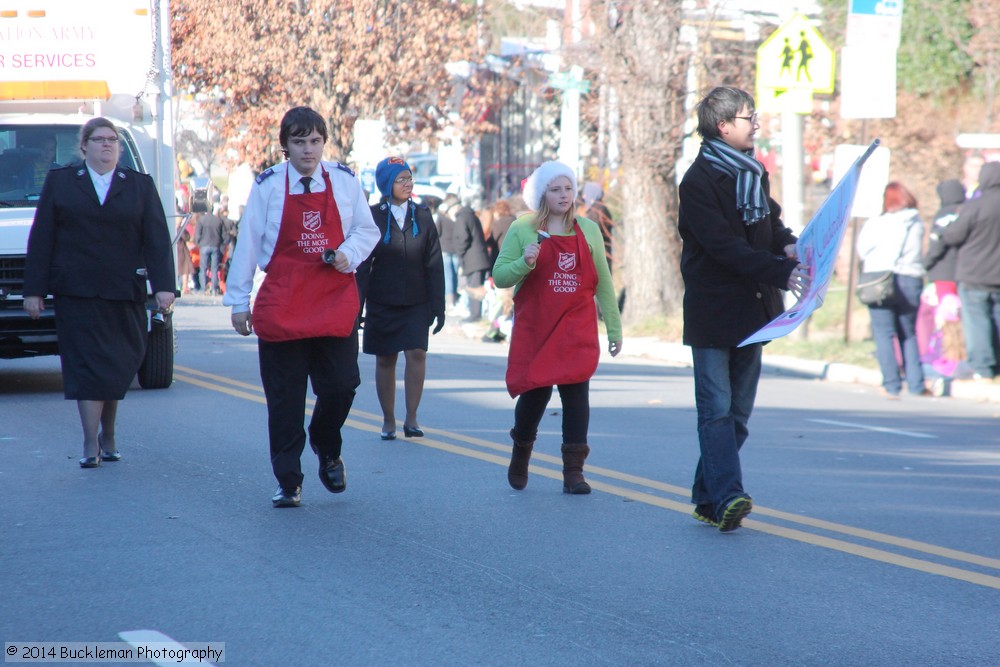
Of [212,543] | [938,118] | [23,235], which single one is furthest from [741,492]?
[938,118]

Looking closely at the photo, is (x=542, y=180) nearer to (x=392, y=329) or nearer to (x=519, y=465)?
(x=519, y=465)

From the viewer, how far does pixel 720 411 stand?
6617 mm

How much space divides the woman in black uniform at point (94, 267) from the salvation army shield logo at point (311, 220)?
5.31 ft

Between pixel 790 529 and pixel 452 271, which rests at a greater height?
pixel 452 271

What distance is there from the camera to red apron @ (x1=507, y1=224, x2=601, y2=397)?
24.5 ft

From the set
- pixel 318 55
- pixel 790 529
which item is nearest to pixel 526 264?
pixel 790 529

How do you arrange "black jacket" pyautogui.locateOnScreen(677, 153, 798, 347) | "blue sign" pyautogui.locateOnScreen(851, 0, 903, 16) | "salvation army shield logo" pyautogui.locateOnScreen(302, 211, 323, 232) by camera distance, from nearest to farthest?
"black jacket" pyautogui.locateOnScreen(677, 153, 798, 347), "salvation army shield logo" pyautogui.locateOnScreen(302, 211, 323, 232), "blue sign" pyautogui.locateOnScreen(851, 0, 903, 16)

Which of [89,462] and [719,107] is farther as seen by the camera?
[89,462]

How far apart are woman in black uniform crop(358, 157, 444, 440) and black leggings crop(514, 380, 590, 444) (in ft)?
7.16

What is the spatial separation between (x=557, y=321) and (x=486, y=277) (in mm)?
14315

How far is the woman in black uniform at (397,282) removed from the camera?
31.9 ft

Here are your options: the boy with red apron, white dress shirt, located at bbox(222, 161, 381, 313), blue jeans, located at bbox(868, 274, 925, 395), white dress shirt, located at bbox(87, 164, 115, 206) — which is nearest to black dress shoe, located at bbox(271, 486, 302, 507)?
the boy with red apron

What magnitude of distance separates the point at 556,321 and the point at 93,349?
2.75 metres

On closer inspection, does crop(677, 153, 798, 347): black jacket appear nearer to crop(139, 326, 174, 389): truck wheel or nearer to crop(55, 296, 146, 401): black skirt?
crop(55, 296, 146, 401): black skirt
